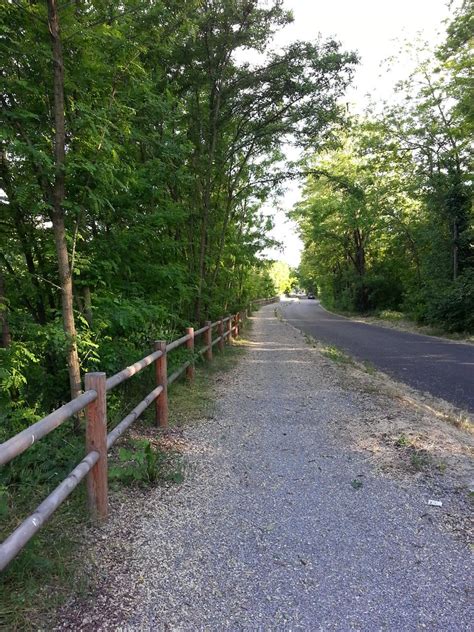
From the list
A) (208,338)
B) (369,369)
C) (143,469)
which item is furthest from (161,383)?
(369,369)

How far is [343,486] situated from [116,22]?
449 cm

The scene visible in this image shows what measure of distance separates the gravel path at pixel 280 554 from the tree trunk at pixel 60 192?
130cm

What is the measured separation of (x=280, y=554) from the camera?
2.66 metres

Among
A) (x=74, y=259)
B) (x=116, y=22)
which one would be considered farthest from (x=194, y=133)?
(x=74, y=259)

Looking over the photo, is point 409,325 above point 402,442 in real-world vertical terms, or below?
below

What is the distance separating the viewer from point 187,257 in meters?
9.40

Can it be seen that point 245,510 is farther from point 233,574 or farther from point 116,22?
point 116,22

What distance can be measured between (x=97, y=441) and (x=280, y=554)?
4.41 feet

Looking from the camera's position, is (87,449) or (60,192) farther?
(60,192)

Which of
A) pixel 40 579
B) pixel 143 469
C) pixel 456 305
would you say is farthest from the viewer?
pixel 456 305

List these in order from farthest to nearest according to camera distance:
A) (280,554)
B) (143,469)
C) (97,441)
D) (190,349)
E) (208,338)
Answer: (208,338), (190,349), (143,469), (97,441), (280,554)

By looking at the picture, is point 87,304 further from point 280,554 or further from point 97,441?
point 280,554

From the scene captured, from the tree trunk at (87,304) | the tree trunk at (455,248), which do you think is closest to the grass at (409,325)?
the tree trunk at (455,248)

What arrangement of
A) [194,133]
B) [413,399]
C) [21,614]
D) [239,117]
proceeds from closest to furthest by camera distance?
[21,614], [413,399], [194,133], [239,117]
